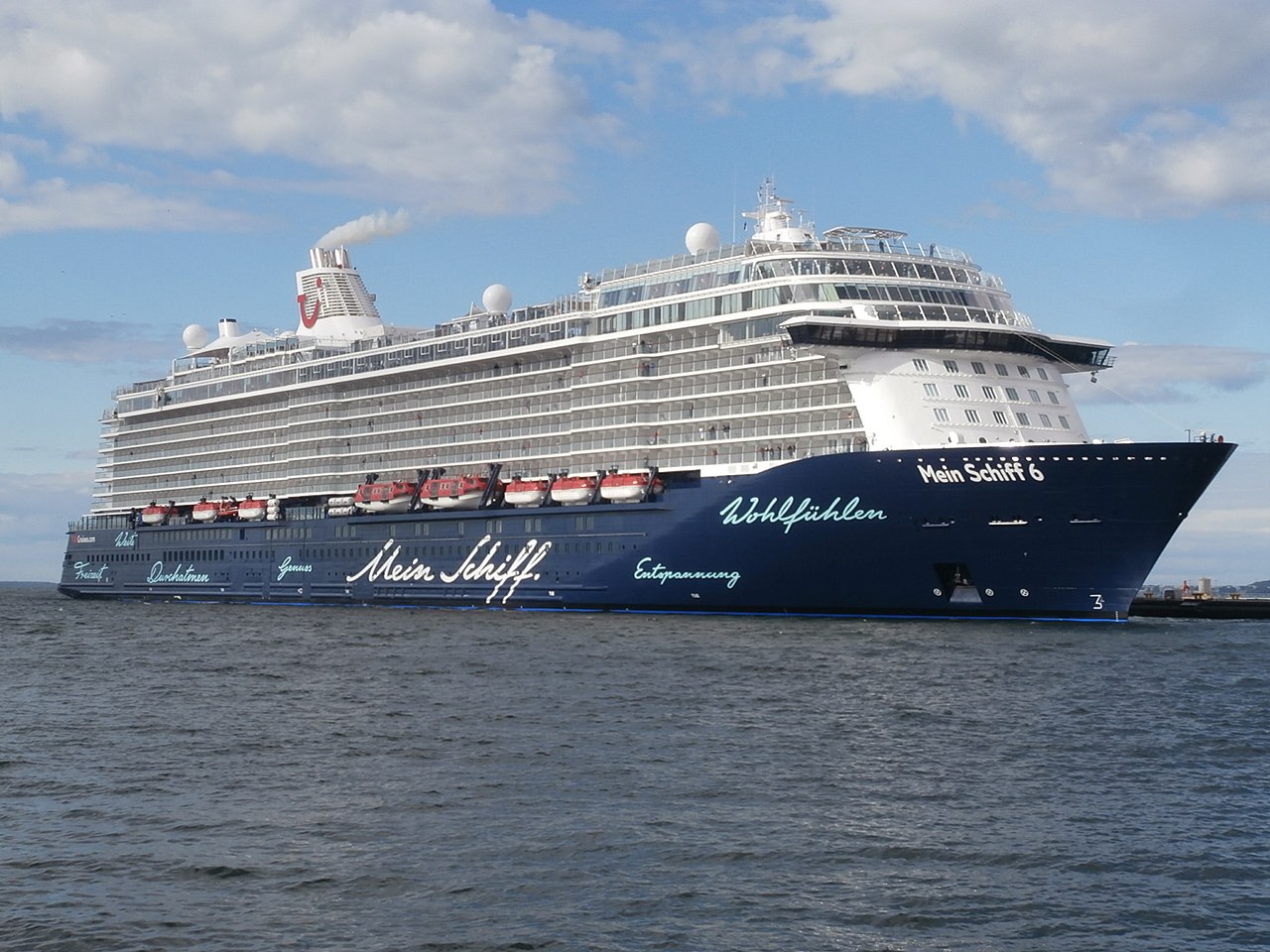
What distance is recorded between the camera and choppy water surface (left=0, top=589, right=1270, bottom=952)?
1573cm

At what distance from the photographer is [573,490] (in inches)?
2378

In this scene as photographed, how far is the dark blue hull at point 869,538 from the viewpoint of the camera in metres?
45.6

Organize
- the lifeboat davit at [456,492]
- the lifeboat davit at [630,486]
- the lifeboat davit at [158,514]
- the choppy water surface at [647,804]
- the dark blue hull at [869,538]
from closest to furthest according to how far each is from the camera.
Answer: the choppy water surface at [647,804] < the dark blue hull at [869,538] < the lifeboat davit at [630,486] < the lifeboat davit at [456,492] < the lifeboat davit at [158,514]

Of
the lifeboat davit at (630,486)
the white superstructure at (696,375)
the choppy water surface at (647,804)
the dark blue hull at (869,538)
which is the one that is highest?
the white superstructure at (696,375)

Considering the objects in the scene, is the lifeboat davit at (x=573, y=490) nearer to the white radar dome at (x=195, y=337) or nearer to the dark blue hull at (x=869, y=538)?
the dark blue hull at (x=869, y=538)

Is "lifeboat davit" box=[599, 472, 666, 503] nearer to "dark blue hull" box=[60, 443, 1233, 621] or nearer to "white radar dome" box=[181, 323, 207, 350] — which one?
"dark blue hull" box=[60, 443, 1233, 621]

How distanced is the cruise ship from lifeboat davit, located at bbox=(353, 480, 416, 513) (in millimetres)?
222

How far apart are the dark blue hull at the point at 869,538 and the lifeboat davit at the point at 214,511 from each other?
78.6 ft

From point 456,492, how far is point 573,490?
29.1 ft

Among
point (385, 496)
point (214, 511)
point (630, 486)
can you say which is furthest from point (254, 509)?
point (630, 486)

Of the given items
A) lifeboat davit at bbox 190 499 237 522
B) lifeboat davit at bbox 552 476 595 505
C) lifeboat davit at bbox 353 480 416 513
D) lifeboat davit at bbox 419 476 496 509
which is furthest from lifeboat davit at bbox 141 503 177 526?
lifeboat davit at bbox 552 476 595 505

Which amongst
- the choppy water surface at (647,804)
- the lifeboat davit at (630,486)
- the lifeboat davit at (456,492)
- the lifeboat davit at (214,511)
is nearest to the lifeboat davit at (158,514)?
the lifeboat davit at (214,511)

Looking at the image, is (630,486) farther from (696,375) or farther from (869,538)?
(869,538)

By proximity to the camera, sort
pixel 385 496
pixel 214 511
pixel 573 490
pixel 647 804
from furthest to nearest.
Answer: pixel 214 511 → pixel 385 496 → pixel 573 490 → pixel 647 804
